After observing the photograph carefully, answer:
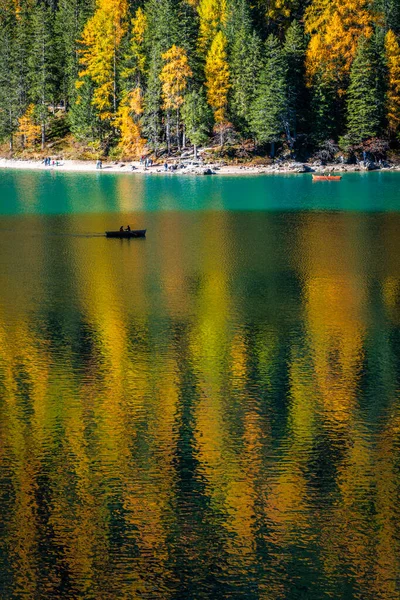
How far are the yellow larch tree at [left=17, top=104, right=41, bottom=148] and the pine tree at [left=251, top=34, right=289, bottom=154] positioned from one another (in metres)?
39.3

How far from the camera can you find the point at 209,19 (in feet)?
463

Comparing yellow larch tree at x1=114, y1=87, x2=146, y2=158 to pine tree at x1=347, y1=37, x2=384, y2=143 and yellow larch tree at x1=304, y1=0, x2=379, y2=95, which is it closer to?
yellow larch tree at x1=304, y1=0, x2=379, y2=95

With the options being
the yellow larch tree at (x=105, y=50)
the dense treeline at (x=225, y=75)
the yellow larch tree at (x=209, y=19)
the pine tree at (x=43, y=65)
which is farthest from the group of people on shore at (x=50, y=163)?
the yellow larch tree at (x=209, y=19)

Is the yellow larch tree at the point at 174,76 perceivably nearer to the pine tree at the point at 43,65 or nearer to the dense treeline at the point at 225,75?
the dense treeline at the point at 225,75

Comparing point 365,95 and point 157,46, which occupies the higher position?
point 157,46

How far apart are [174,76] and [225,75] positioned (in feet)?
25.4

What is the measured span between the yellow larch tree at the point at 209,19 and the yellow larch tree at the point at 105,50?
12.8 meters

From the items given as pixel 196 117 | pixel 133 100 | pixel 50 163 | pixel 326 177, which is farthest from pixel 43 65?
pixel 326 177

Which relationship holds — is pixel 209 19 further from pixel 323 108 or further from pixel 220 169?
pixel 220 169

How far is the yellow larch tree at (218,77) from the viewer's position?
427ft

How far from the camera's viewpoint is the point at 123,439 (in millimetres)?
25609

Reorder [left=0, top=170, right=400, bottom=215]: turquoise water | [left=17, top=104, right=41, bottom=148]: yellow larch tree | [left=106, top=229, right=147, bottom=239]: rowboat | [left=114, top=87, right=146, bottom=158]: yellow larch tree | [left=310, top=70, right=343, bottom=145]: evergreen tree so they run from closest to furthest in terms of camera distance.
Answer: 1. [left=106, top=229, right=147, bottom=239]: rowboat
2. [left=0, top=170, right=400, bottom=215]: turquoise water
3. [left=310, top=70, right=343, bottom=145]: evergreen tree
4. [left=114, top=87, right=146, bottom=158]: yellow larch tree
5. [left=17, top=104, right=41, bottom=148]: yellow larch tree

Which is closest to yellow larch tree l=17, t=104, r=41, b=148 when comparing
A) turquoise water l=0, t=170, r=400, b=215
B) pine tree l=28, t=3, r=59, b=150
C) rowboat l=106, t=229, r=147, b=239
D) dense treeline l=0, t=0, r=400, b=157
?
dense treeline l=0, t=0, r=400, b=157

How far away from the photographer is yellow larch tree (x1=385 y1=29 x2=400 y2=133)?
128m
